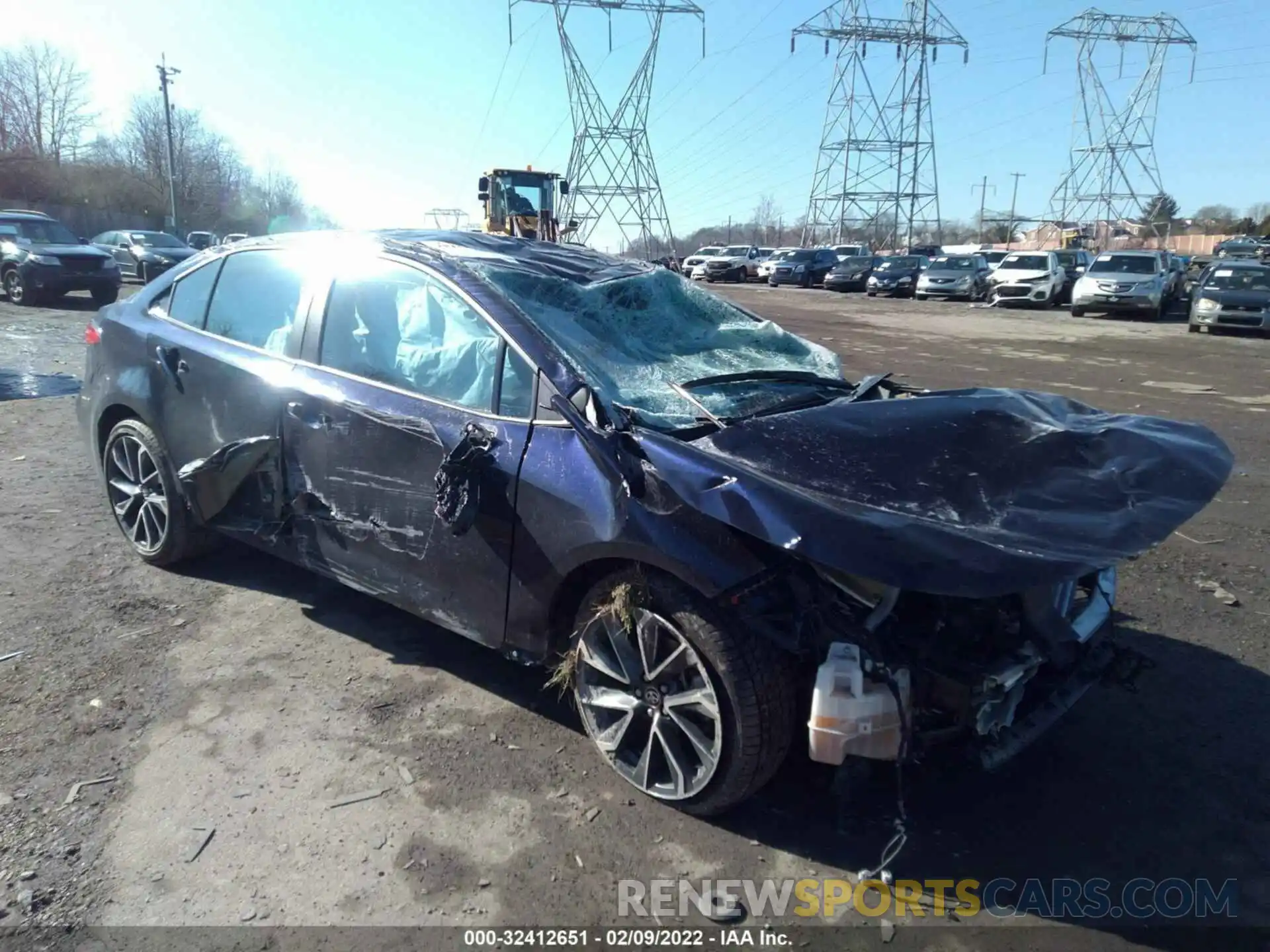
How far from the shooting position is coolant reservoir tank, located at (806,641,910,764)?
236 cm

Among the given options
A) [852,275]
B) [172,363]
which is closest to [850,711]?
[172,363]

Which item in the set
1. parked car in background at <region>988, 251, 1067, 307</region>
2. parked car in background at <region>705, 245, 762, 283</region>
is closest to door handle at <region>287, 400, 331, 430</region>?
parked car in background at <region>988, 251, 1067, 307</region>

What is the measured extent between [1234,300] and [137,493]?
2083cm

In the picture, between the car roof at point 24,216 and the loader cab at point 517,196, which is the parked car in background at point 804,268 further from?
the car roof at point 24,216

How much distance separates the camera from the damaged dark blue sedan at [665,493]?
8.10 feet

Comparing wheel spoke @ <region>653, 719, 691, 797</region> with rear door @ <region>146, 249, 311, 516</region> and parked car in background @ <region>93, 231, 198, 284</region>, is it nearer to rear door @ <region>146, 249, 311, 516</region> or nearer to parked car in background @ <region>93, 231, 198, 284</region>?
rear door @ <region>146, 249, 311, 516</region>

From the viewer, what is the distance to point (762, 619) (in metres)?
2.52

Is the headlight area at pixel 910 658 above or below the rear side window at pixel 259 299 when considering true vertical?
below

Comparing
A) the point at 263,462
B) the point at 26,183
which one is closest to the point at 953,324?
the point at 263,462

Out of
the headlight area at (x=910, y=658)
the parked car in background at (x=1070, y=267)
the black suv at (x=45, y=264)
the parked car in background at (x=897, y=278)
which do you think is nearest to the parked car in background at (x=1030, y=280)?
the parked car in background at (x=1070, y=267)

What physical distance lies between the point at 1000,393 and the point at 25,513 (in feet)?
18.4

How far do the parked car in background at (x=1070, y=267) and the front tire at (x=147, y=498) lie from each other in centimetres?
2705

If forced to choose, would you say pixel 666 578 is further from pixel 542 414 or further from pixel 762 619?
pixel 542 414

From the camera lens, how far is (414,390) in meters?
3.35
